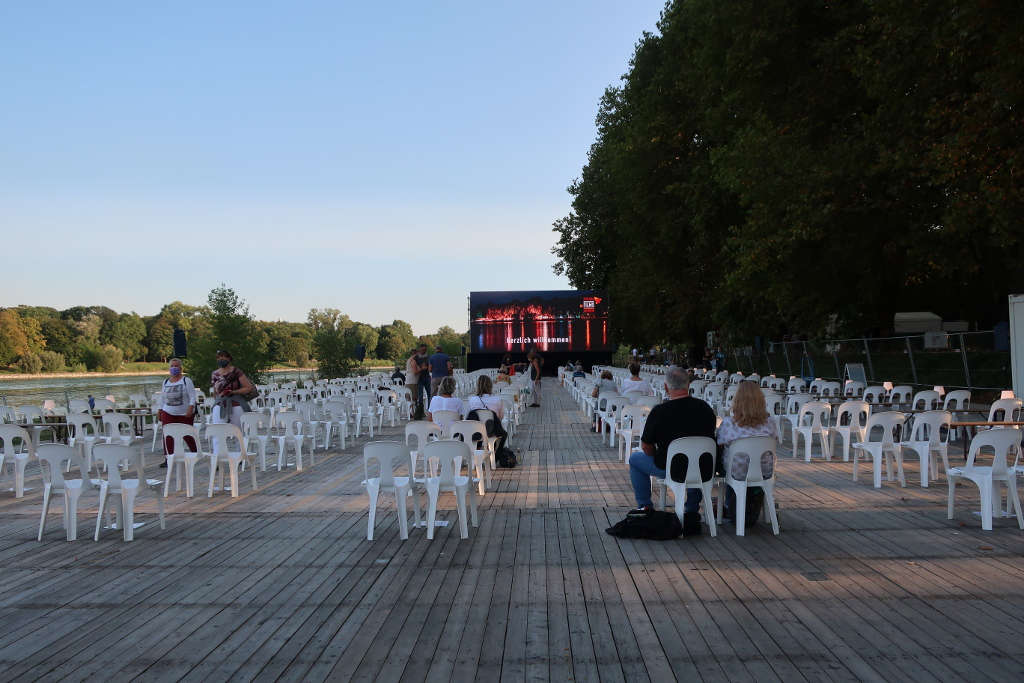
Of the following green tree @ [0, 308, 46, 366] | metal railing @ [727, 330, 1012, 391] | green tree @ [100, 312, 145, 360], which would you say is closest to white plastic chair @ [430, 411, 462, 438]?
metal railing @ [727, 330, 1012, 391]

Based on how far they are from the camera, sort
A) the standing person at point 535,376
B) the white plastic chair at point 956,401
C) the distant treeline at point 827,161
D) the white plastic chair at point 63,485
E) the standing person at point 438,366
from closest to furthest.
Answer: the white plastic chair at point 63,485 → the white plastic chair at point 956,401 → the distant treeline at point 827,161 → the standing person at point 438,366 → the standing person at point 535,376

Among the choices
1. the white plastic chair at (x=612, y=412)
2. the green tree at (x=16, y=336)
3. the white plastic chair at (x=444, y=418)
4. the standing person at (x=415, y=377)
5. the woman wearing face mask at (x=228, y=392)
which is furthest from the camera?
the green tree at (x=16, y=336)

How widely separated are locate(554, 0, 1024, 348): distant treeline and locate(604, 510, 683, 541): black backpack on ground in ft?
29.0

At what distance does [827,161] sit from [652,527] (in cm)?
1273

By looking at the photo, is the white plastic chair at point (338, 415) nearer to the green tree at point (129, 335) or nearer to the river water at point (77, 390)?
the river water at point (77, 390)

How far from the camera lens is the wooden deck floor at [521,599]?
11.7ft

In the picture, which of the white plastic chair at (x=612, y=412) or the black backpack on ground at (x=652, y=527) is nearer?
the black backpack on ground at (x=652, y=527)

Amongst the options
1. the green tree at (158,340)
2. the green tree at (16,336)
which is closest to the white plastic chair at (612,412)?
the green tree at (16,336)

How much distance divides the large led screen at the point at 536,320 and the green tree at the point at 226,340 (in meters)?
10.9

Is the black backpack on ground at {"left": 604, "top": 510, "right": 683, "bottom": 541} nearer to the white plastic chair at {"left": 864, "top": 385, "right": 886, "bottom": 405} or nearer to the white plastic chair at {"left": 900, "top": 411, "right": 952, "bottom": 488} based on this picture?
the white plastic chair at {"left": 900, "top": 411, "right": 952, "bottom": 488}

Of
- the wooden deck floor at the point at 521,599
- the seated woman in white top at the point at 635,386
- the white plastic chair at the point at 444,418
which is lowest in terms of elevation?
the wooden deck floor at the point at 521,599

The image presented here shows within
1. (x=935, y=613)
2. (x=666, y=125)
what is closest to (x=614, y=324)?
(x=666, y=125)

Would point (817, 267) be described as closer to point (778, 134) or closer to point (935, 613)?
point (778, 134)

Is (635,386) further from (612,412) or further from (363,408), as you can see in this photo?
(363,408)
